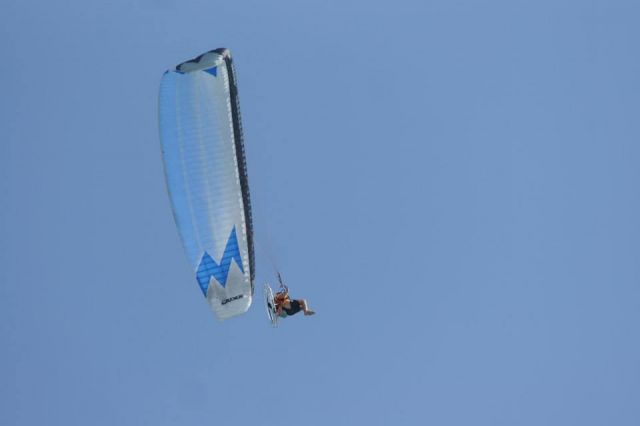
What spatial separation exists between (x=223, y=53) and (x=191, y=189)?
13.4 feet

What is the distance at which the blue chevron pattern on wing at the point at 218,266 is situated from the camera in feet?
109

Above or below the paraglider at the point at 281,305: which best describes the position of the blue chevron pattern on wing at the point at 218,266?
above

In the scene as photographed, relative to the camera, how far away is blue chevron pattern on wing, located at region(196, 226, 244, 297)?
33.2 meters

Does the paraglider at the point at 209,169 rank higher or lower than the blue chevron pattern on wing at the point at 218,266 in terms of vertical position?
higher

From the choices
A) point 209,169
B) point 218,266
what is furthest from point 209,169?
point 218,266

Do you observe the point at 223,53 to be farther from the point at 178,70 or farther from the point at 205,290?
the point at 205,290

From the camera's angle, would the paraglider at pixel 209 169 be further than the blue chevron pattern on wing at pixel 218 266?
No

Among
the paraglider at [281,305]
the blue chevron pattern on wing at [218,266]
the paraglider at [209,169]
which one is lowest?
the paraglider at [281,305]

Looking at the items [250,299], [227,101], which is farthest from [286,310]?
[227,101]

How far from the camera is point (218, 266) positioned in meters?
33.2

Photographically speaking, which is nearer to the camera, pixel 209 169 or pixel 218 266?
pixel 209 169

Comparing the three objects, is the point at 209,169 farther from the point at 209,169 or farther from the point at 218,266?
the point at 218,266

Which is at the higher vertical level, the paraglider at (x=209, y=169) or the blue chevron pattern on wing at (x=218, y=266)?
the paraglider at (x=209, y=169)

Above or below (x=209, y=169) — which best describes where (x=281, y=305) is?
below
